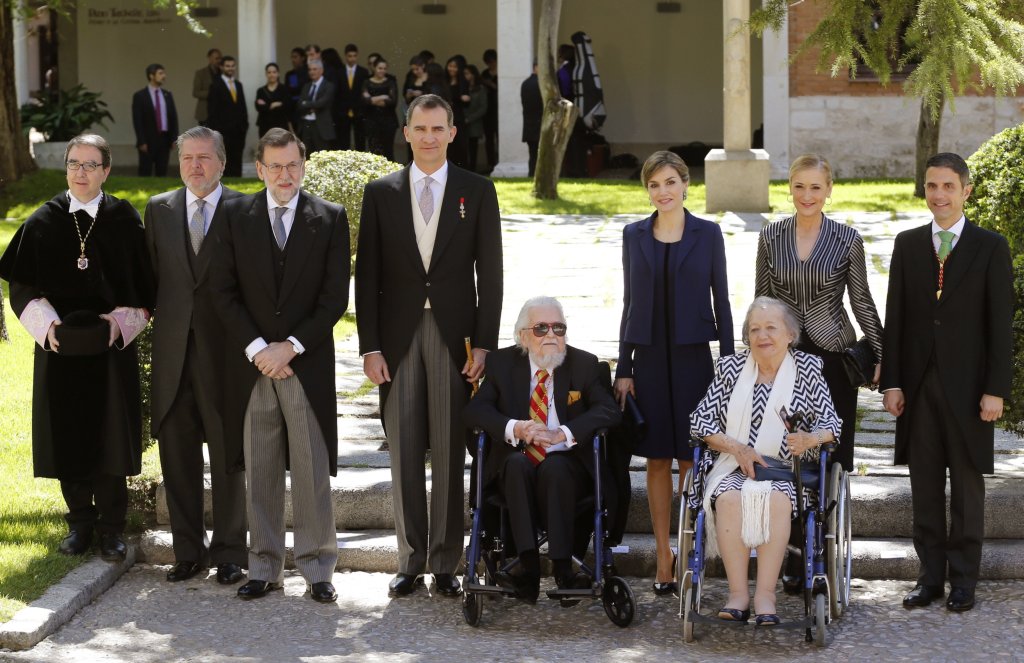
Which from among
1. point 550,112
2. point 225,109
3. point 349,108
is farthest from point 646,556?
point 225,109

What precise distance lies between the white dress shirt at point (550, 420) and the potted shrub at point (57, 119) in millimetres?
17657

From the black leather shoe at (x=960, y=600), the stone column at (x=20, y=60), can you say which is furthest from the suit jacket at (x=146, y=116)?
the black leather shoe at (x=960, y=600)

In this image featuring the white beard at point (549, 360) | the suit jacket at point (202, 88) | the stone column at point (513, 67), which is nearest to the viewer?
the white beard at point (549, 360)

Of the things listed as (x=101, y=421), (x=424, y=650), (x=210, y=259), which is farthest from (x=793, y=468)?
(x=101, y=421)

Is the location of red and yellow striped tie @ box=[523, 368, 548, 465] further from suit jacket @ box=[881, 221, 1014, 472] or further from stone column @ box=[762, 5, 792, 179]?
stone column @ box=[762, 5, 792, 179]

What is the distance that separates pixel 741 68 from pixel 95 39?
1469cm

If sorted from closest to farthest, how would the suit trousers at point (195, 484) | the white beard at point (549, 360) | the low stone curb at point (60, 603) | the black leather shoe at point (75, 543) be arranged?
the low stone curb at point (60, 603), the white beard at point (549, 360), the suit trousers at point (195, 484), the black leather shoe at point (75, 543)

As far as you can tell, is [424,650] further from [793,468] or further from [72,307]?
[72,307]

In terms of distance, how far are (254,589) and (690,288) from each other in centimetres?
225

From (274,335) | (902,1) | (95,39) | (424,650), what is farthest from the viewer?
Result: (95,39)

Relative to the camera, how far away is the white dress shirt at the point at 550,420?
19.7 feet

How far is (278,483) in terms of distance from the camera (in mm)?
6379

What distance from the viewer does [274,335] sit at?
6.23 metres

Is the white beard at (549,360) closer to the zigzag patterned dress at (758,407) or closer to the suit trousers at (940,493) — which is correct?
the zigzag patterned dress at (758,407)
